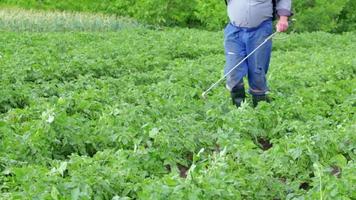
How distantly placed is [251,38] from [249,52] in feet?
0.49

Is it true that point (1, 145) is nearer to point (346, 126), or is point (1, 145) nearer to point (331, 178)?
point (331, 178)

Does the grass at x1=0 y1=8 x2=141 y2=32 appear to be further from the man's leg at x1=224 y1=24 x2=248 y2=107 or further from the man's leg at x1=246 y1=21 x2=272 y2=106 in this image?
the man's leg at x1=246 y1=21 x2=272 y2=106

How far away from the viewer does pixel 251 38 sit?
693cm

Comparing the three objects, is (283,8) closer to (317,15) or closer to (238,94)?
(238,94)

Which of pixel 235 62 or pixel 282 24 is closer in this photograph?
pixel 282 24

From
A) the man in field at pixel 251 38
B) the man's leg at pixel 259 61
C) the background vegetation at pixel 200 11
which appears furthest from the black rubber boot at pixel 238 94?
the background vegetation at pixel 200 11

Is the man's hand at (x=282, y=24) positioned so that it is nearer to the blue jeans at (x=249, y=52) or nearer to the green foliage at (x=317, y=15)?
the blue jeans at (x=249, y=52)

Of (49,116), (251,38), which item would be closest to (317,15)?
(251,38)

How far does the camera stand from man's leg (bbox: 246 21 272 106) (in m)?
6.93

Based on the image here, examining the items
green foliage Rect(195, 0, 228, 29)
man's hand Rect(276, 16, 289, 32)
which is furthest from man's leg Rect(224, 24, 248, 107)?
green foliage Rect(195, 0, 228, 29)

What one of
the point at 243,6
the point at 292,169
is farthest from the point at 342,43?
the point at 292,169

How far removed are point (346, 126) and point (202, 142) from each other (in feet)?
4.06

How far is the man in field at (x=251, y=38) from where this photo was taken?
689 centimetres

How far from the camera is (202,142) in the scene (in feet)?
18.0
